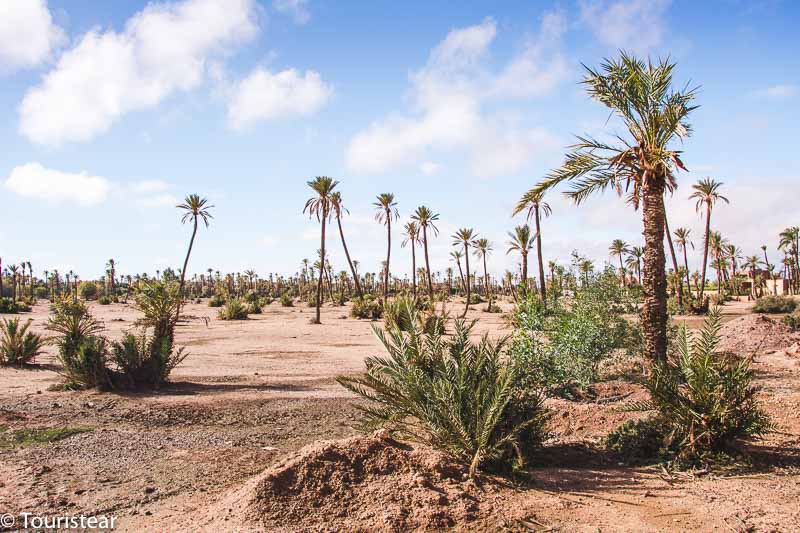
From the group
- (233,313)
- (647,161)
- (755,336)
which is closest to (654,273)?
(647,161)

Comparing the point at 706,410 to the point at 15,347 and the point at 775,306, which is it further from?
the point at 775,306

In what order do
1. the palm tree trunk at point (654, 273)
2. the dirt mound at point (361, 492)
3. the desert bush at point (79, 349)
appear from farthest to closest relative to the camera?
the desert bush at point (79, 349)
the palm tree trunk at point (654, 273)
the dirt mound at point (361, 492)

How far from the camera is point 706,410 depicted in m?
6.28

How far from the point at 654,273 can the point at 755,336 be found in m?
12.1

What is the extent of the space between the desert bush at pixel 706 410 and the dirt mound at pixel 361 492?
2643 mm

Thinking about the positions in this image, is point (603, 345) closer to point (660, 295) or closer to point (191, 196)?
point (660, 295)

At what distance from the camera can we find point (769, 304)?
120ft

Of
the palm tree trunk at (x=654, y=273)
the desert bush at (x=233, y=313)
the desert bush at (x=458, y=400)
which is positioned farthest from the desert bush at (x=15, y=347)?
the desert bush at (x=233, y=313)

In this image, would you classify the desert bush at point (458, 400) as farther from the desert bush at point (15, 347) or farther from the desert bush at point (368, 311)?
the desert bush at point (368, 311)

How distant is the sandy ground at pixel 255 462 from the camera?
4.78m

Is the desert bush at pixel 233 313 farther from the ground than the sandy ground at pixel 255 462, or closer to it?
farther from the ground

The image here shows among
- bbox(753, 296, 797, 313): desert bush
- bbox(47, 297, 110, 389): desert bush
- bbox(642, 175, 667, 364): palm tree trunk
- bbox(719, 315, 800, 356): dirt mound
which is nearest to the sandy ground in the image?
bbox(47, 297, 110, 389): desert bush

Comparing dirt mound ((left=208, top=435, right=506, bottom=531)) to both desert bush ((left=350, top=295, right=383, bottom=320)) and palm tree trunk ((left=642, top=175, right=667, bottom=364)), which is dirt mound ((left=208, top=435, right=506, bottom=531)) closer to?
palm tree trunk ((left=642, top=175, right=667, bottom=364))

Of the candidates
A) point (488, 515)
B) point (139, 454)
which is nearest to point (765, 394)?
point (488, 515)
